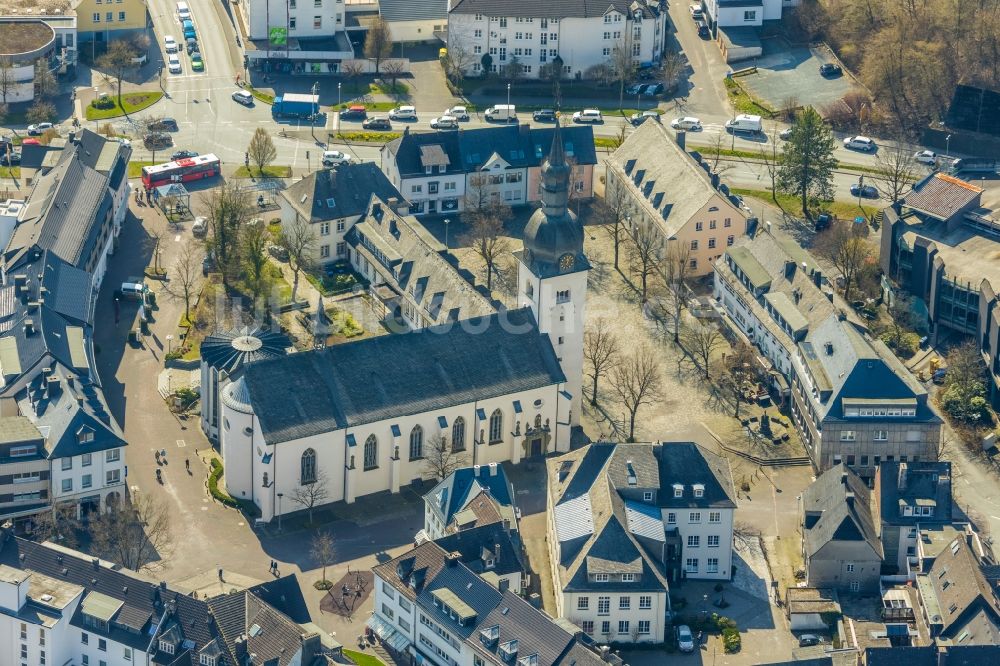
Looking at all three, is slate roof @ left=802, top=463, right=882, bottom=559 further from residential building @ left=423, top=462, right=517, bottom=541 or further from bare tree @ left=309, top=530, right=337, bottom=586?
bare tree @ left=309, top=530, right=337, bottom=586

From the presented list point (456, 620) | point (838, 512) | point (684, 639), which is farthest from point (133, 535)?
point (838, 512)

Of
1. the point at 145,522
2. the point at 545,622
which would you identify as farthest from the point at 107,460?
the point at 545,622

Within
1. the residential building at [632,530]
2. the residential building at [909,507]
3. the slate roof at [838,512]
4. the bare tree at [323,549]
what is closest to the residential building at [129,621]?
the bare tree at [323,549]

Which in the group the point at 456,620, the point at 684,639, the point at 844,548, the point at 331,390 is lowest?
the point at 684,639

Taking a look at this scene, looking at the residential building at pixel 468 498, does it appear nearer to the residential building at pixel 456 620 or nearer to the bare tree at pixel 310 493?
the residential building at pixel 456 620

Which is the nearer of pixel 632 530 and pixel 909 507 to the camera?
pixel 632 530

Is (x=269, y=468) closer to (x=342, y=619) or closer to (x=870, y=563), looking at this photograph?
(x=342, y=619)

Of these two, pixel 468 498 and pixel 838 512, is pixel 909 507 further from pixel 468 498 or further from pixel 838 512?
pixel 468 498
